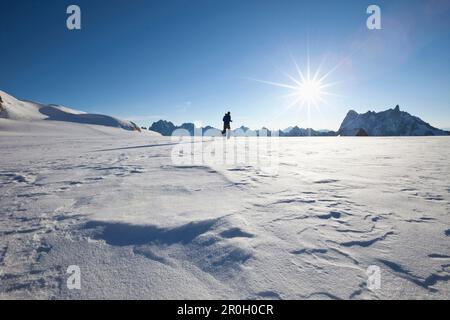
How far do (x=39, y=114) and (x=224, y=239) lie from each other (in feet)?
138

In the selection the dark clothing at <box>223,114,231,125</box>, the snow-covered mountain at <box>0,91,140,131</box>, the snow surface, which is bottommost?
the snow surface

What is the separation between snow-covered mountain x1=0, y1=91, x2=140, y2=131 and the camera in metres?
28.9

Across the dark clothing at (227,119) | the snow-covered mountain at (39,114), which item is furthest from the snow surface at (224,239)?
the snow-covered mountain at (39,114)

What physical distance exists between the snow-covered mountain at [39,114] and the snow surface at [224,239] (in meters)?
33.9

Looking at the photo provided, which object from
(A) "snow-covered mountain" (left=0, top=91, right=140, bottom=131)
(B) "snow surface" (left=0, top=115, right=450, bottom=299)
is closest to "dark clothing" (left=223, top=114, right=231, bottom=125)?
(B) "snow surface" (left=0, top=115, right=450, bottom=299)

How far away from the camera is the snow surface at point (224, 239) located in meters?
1.50

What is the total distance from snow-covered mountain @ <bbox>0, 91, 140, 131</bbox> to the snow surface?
33870mm

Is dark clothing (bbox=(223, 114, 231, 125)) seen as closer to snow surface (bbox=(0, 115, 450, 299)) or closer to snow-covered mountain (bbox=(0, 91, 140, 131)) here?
snow surface (bbox=(0, 115, 450, 299))

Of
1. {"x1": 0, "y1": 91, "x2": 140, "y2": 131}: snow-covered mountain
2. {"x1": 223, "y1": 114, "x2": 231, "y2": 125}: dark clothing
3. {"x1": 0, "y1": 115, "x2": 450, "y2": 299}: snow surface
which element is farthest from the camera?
{"x1": 0, "y1": 91, "x2": 140, "y2": 131}: snow-covered mountain

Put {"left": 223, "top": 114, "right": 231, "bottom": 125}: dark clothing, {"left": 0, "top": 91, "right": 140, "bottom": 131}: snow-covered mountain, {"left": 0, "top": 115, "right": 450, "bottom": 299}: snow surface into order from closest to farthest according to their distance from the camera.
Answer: {"left": 0, "top": 115, "right": 450, "bottom": 299}: snow surface < {"left": 223, "top": 114, "right": 231, "bottom": 125}: dark clothing < {"left": 0, "top": 91, "right": 140, "bottom": 131}: snow-covered mountain

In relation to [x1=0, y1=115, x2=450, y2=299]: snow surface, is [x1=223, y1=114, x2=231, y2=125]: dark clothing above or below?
above

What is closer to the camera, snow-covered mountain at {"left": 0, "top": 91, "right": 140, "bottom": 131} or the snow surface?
the snow surface
